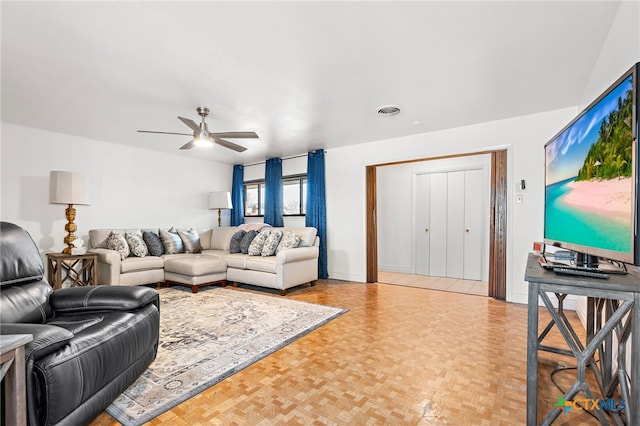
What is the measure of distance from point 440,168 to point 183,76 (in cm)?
453

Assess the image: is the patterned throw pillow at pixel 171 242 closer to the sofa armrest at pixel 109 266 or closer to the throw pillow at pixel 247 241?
the sofa armrest at pixel 109 266

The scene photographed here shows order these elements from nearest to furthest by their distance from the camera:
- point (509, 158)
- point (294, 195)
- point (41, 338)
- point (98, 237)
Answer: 1. point (41, 338)
2. point (509, 158)
3. point (98, 237)
4. point (294, 195)

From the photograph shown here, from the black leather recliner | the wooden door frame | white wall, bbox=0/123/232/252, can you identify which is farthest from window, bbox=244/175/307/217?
the black leather recliner

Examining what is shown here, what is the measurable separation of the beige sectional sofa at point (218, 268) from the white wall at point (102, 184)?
46 centimetres

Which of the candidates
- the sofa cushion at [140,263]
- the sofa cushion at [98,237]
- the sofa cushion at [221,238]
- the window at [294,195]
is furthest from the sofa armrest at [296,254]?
the sofa cushion at [98,237]

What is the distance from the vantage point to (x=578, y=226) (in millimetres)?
1622

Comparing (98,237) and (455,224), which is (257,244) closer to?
(98,237)

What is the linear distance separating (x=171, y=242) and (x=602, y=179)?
5.39m

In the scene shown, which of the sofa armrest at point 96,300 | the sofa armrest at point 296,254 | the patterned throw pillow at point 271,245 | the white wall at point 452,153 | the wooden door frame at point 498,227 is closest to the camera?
the sofa armrest at point 96,300

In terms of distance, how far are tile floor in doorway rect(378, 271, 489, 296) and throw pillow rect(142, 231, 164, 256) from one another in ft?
12.2

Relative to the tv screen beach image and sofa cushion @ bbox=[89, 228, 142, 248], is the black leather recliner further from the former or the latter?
sofa cushion @ bbox=[89, 228, 142, 248]

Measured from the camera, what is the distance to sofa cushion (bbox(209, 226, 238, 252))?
5.71 metres

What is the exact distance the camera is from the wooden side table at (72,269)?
3.90 meters

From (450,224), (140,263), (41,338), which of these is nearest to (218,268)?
(140,263)
